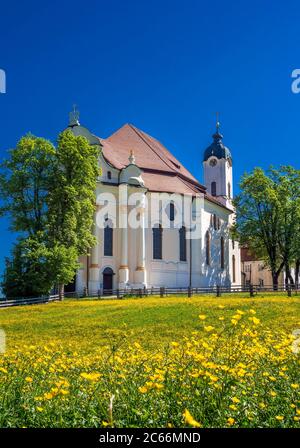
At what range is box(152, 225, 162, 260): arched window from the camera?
50969mm

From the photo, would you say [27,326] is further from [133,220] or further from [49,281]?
[133,220]

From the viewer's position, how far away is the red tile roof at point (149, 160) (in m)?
53.5

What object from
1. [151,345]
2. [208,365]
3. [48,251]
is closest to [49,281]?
[48,251]

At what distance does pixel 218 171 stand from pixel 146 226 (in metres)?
27.8

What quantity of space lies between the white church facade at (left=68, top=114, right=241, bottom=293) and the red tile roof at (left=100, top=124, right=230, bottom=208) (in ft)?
0.35

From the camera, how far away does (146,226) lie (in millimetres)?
50531

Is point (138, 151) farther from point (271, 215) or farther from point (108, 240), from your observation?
point (271, 215)

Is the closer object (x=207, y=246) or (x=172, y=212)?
(x=172, y=212)

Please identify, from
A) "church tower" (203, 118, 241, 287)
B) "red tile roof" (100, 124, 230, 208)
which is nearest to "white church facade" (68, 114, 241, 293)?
"red tile roof" (100, 124, 230, 208)

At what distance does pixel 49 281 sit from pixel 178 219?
18636 millimetres

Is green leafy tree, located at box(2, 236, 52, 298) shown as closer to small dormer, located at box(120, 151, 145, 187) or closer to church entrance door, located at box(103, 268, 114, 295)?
church entrance door, located at box(103, 268, 114, 295)

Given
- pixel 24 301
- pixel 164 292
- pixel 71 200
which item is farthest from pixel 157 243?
pixel 24 301

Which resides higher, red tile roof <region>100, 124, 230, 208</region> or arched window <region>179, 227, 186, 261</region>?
red tile roof <region>100, 124, 230, 208</region>
